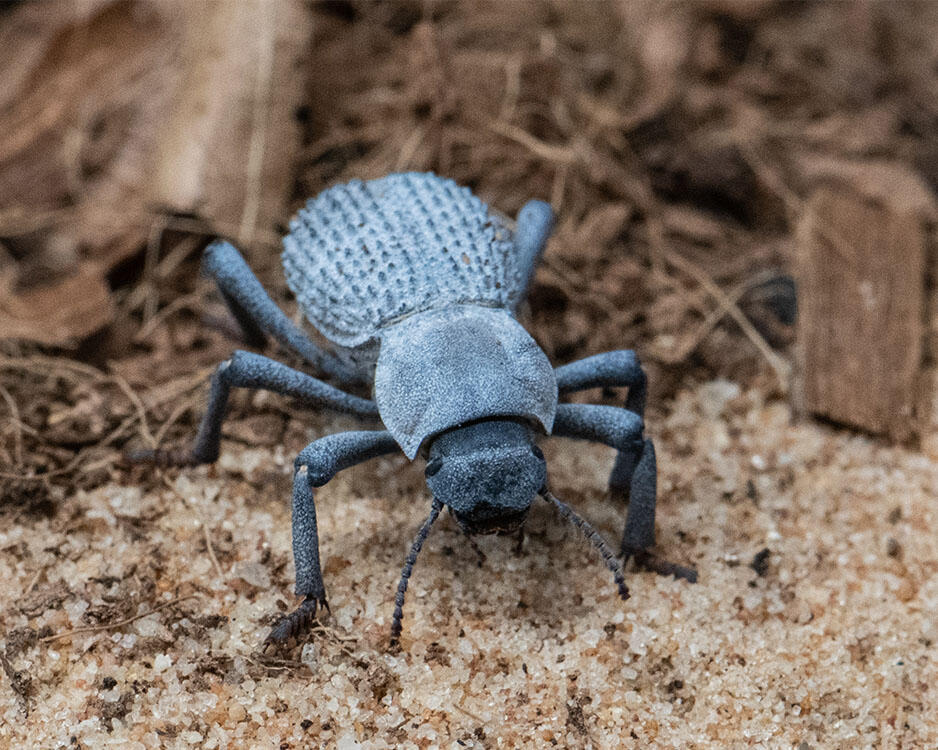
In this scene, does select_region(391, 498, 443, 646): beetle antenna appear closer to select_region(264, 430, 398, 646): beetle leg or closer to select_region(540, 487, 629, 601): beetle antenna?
select_region(264, 430, 398, 646): beetle leg

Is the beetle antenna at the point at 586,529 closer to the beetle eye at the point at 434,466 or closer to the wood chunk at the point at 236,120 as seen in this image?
the beetle eye at the point at 434,466

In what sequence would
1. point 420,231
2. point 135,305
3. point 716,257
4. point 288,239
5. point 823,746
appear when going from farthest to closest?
point 716,257 → point 135,305 → point 288,239 → point 420,231 → point 823,746

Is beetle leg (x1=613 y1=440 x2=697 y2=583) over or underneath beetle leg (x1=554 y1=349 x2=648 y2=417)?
underneath

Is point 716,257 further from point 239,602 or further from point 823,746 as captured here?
point 239,602

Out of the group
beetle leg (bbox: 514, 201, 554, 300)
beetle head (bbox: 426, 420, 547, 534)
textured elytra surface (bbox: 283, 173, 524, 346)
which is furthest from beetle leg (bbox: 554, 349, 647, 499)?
beetle head (bbox: 426, 420, 547, 534)

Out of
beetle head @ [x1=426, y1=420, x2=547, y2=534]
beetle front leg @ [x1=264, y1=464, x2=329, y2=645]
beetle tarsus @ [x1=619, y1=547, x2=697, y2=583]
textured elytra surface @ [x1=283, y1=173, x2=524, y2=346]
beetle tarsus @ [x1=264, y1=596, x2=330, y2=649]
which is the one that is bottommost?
beetle tarsus @ [x1=619, y1=547, x2=697, y2=583]

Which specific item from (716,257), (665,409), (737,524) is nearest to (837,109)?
(716,257)

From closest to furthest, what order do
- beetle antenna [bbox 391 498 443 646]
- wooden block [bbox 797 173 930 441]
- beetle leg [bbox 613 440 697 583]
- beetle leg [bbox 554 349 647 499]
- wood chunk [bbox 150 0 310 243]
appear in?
beetle antenna [bbox 391 498 443 646], beetle leg [bbox 613 440 697 583], beetle leg [bbox 554 349 647 499], wooden block [bbox 797 173 930 441], wood chunk [bbox 150 0 310 243]

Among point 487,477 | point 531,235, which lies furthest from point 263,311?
point 487,477
